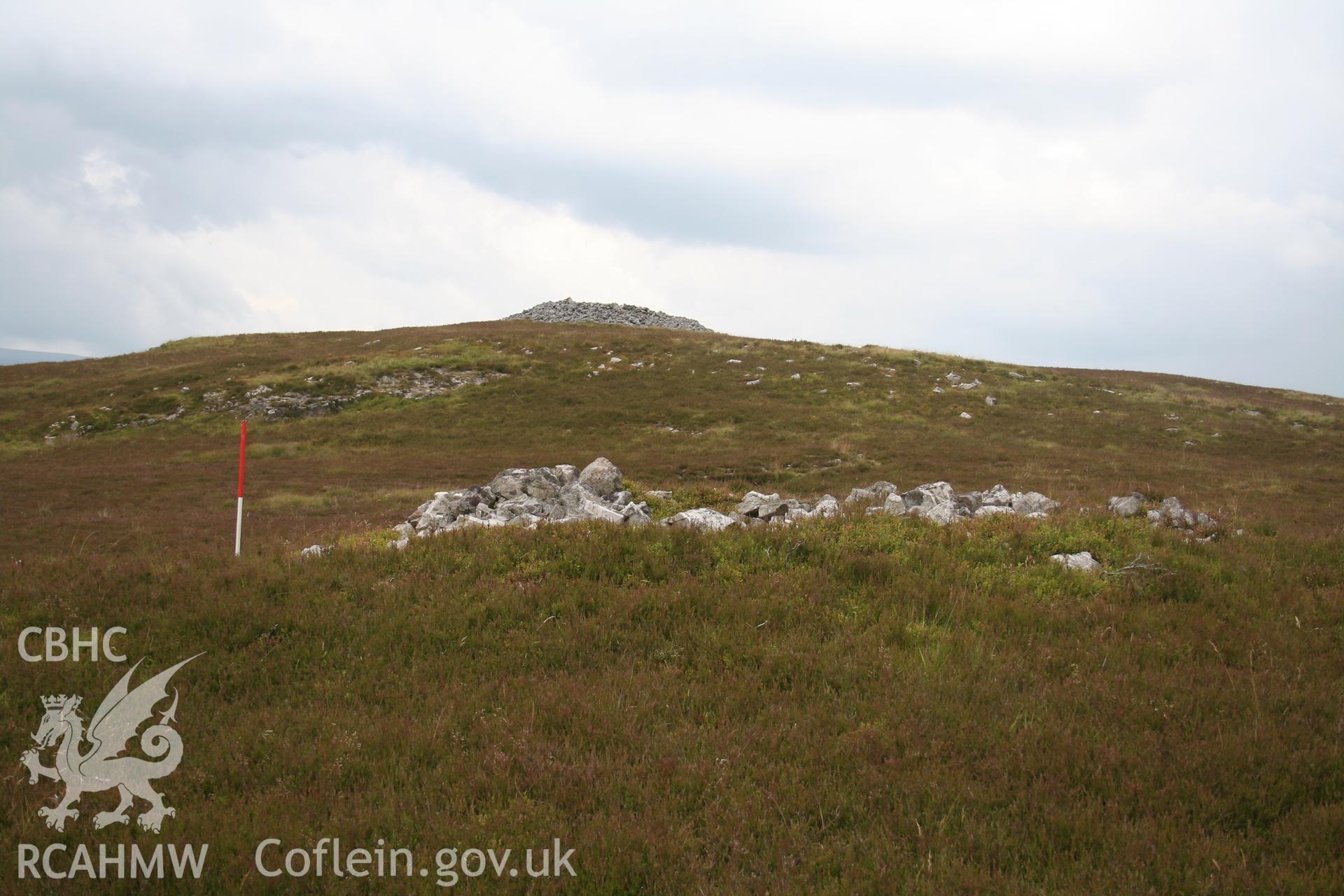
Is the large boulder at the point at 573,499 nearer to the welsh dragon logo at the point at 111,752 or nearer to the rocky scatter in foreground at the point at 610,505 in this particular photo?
the rocky scatter in foreground at the point at 610,505

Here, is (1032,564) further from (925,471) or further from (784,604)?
(925,471)

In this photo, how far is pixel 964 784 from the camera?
201 inches

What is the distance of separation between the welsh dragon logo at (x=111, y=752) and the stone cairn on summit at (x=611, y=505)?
186 inches

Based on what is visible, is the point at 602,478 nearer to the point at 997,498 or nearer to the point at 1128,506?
the point at 997,498

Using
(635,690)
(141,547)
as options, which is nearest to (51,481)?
(141,547)

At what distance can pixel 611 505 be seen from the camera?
47.5ft

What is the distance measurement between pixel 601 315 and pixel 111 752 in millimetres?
76898

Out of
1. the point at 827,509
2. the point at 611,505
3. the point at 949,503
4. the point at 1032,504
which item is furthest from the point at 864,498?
the point at 611,505

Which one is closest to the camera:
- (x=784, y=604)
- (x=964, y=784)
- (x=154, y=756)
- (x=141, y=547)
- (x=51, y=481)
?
(x=964, y=784)

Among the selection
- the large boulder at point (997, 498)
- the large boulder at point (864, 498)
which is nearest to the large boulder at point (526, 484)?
the large boulder at point (864, 498)

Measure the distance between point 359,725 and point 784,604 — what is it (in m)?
4.47

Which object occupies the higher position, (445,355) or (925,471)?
(445,355)

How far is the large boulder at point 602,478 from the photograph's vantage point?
15.9 metres

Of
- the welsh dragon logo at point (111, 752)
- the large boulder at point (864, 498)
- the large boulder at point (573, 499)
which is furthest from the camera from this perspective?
the large boulder at point (864, 498)
